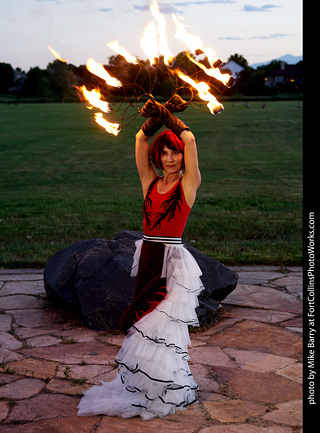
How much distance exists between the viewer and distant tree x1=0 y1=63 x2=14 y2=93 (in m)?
106

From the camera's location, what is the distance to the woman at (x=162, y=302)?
442 cm

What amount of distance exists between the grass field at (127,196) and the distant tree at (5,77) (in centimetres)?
7791

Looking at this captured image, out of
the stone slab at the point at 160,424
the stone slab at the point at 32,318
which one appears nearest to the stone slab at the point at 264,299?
the stone slab at the point at 32,318

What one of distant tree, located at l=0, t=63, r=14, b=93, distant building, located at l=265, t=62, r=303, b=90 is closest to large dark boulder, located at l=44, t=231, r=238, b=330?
distant tree, located at l=0, t=63, r=14, b=93

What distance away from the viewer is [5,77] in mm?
105812

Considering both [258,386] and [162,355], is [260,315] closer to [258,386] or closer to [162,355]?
[258,386]

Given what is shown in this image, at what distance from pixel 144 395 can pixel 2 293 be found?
338 centimetres

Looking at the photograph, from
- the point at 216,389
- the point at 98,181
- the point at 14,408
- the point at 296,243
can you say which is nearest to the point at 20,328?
the point at 14,408

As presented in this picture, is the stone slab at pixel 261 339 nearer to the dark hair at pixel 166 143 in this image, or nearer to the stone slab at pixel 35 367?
the stone slab at pixel 35 367

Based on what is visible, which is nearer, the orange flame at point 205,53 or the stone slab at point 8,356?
the orange flame at point 205,53

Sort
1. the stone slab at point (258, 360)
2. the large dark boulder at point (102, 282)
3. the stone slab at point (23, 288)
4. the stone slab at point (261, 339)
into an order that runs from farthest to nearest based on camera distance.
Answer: the stone slab at point (23, 288)
the large dark boulder at point (102, 282)
the stone slab at point (261, 339)
the stone slab at point (258, 360)
